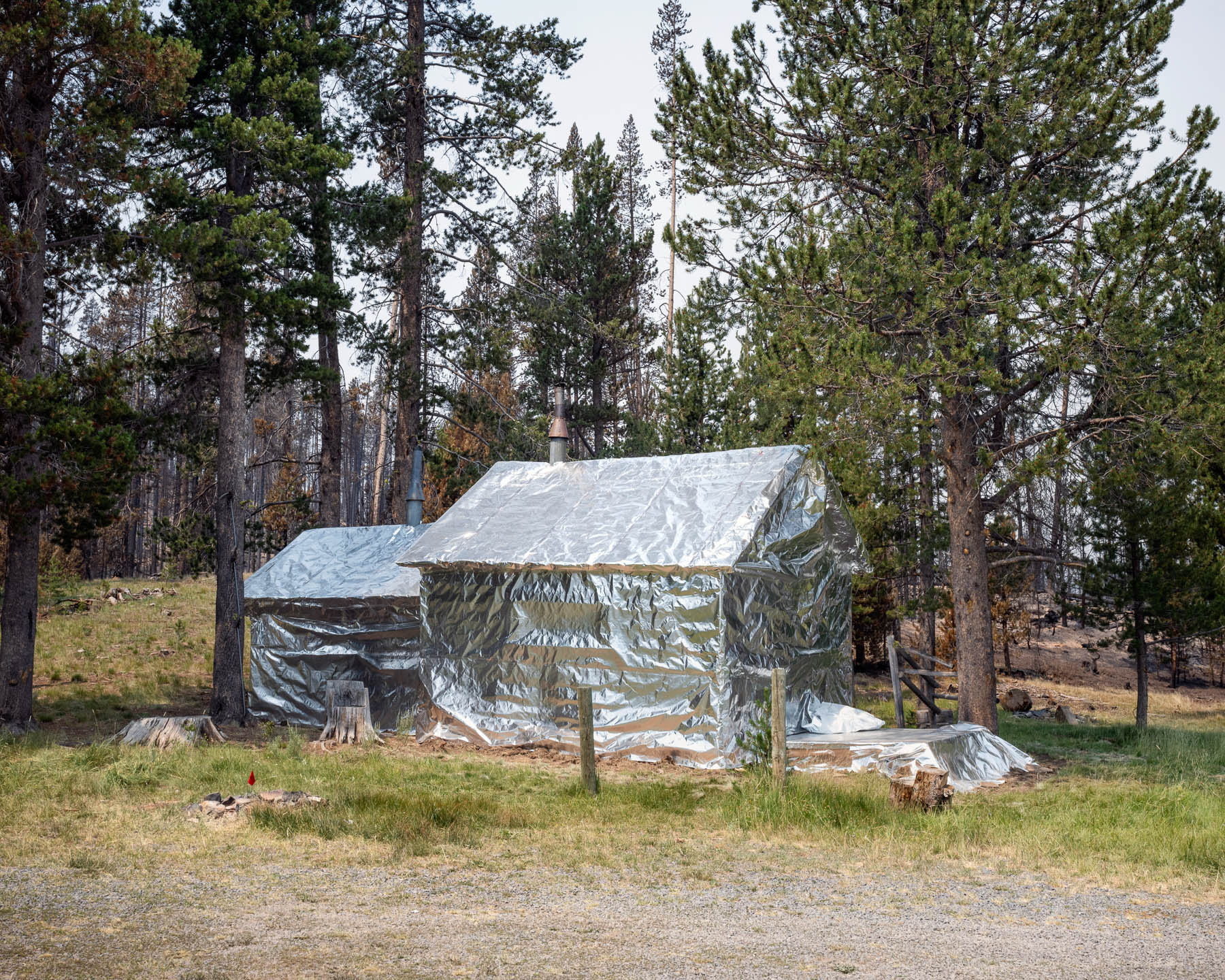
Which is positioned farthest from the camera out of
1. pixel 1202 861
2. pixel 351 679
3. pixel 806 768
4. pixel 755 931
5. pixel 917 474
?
pixel 917 474

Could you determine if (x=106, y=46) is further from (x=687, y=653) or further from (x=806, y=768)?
(x=806, y=768)

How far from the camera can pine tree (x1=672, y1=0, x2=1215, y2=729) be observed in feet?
38.4

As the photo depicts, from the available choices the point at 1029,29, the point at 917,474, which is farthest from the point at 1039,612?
the point at 1029,29

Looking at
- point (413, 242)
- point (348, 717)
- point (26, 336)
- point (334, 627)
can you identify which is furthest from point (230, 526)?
point (413, 242)

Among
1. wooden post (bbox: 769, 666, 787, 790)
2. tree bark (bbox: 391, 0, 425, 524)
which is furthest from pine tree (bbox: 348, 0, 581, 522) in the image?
wooden post (bbox: 769, 666, 787, 790)

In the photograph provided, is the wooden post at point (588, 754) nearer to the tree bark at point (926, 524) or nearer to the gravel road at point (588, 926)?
the gravel road at point (588, 926)

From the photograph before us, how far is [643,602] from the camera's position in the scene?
12.9 m

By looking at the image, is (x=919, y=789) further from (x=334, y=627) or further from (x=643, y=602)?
(x=334, y=627)

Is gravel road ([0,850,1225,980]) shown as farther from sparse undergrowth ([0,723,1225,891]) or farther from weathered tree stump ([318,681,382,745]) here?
weathered tree stump ([318,681,382,745])

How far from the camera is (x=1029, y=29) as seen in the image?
41.2ft

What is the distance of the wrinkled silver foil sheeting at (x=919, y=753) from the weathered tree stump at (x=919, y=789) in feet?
3.60

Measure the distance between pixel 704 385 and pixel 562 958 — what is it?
57.4 ft

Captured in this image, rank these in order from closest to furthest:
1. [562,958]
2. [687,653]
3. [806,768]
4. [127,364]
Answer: [562,958]
[806,768]
[687,653]
[127,364]

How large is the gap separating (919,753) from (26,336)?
481 inches
